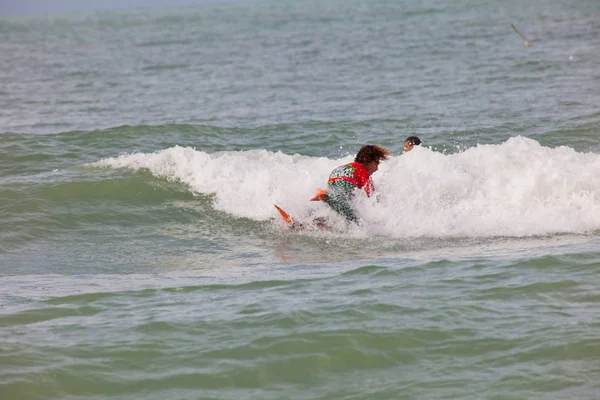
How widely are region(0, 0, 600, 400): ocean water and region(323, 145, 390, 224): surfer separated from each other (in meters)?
0.19

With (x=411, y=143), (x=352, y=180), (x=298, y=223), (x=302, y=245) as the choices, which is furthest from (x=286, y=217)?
(x=411, y=143)

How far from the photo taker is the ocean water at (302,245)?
6395mm

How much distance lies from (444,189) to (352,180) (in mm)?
1699

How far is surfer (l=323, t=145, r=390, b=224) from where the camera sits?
11016mm

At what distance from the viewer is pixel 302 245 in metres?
10.6

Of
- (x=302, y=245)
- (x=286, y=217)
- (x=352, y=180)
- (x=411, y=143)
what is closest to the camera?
(x=302, y=245)

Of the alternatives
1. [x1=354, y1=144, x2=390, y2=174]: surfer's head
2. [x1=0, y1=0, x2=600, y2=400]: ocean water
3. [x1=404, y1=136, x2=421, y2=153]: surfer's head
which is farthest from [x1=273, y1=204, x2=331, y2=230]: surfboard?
[x1=404, y1=136, x2=421, y2=153]: surfer's head

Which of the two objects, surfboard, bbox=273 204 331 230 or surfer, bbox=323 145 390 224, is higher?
surfer, bbox=323 145 390 224

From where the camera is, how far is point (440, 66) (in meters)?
27.7

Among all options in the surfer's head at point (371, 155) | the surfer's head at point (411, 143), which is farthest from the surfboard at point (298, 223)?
the surfer's head at point (411, 143)

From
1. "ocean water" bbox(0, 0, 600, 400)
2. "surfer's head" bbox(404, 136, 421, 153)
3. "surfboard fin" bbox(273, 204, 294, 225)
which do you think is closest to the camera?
"ocean water" bbox(0, 0, 600, 400)

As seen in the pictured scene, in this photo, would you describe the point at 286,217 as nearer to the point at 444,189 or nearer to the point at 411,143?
the point at 444,189

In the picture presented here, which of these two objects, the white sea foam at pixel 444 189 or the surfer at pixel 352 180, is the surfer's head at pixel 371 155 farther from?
the white sea foam at pixel 444 189

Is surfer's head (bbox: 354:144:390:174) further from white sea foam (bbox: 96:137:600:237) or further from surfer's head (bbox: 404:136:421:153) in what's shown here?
surfer's head (bbox: 404:136:421:153)
